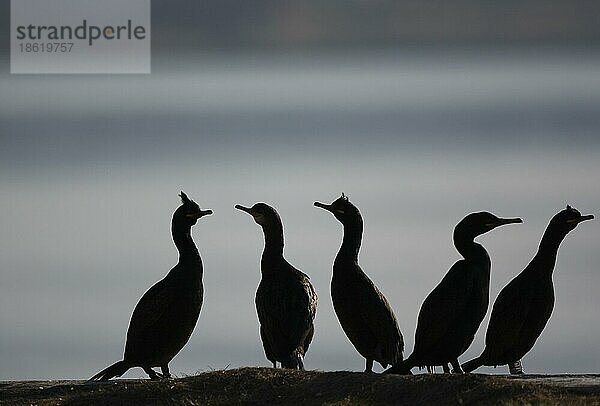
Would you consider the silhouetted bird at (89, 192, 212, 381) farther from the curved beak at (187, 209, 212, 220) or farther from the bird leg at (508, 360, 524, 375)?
the bird leg at (508, 360, 524, 375)

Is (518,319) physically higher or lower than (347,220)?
lower

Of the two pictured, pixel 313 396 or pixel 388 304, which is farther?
pixel 388 304

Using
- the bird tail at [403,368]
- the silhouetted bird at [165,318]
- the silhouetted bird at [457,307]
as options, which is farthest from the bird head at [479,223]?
the silhouetted bird at [165,318]

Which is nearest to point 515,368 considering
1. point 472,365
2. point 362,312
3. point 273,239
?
point 472,365

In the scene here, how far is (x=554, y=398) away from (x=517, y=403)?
0.47 m

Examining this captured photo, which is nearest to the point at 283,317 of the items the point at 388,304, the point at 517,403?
the point at 388,304

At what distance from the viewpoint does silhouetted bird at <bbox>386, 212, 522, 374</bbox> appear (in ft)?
55.4

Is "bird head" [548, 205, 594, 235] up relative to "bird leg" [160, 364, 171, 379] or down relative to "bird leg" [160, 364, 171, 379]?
up

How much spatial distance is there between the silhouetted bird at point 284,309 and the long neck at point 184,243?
847 millimetres

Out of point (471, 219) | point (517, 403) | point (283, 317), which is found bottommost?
point (517, 403)

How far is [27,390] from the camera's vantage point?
17297mm

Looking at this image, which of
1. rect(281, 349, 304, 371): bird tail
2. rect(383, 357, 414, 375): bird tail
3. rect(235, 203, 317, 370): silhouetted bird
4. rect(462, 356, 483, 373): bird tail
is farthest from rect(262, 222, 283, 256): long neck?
rect(462, 356, 483, 373): bird tail

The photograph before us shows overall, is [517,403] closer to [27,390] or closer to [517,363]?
[517,363]

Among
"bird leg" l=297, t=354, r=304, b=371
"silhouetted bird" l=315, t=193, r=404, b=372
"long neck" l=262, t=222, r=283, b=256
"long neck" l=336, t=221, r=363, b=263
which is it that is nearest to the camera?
"silhouetted bird" l=315, t=193, r=404, b=372
